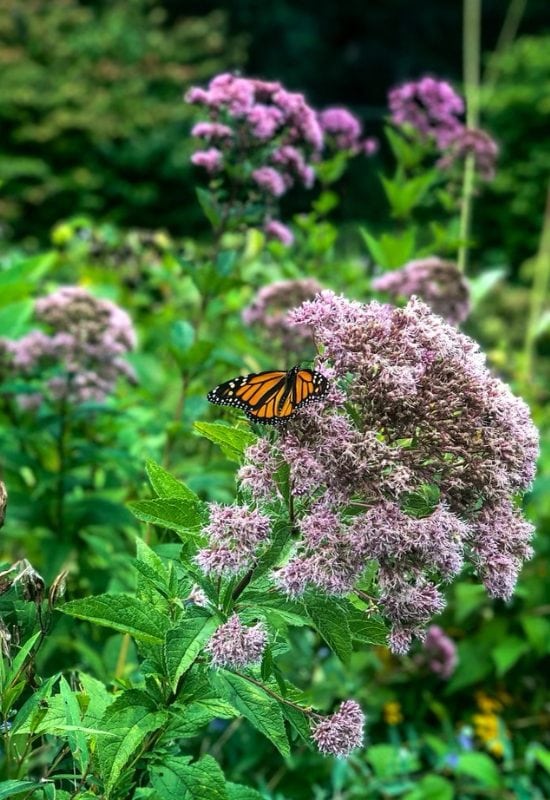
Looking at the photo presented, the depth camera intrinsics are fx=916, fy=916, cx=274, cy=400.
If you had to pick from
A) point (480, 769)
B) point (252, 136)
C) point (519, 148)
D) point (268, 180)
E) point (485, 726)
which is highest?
point (519, 148)

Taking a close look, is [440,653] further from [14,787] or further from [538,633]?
[14,787]

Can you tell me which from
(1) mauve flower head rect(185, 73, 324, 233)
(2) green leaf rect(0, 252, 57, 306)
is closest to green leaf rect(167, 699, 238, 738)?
(1) mauve flower head rect(185, 73, 324, 233)

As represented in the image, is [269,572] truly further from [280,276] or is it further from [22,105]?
[22,105]

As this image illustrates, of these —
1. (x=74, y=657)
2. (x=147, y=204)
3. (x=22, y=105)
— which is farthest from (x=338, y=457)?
(x=147, y=204)

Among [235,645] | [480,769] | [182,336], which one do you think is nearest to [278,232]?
[182,336]

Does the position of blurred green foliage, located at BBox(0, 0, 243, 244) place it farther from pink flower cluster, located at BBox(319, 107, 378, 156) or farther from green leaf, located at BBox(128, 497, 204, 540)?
green leaf, located at BBox(128, 497, 204, 540)
